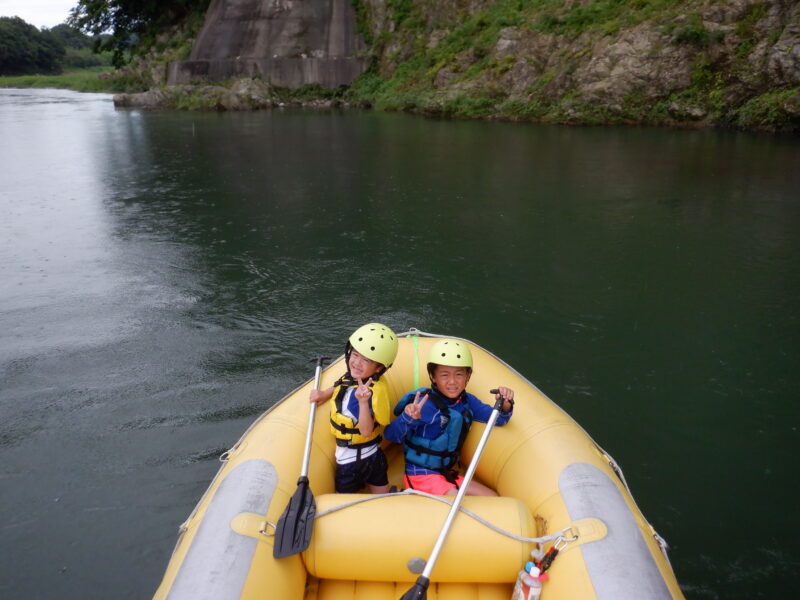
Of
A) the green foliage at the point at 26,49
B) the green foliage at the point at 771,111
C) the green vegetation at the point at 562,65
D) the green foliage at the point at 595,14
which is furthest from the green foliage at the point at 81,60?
the green foliage at the point at 771,111

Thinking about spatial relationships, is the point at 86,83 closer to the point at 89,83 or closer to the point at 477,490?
the point at 89,83

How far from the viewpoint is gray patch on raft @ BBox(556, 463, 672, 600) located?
215 cm

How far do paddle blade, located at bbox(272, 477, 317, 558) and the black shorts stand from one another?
47 cm

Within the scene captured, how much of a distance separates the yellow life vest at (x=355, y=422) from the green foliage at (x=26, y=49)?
77.8m

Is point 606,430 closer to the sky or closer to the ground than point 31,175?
closer to the ground

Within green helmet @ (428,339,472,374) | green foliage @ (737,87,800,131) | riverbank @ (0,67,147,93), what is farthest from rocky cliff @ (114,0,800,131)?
green helmet @ (428,339,472,374)

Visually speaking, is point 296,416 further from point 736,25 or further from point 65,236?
point 736,25

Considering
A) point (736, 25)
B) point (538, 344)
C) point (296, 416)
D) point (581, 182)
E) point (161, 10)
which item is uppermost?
point (161, 10)

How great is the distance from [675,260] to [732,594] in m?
5.34

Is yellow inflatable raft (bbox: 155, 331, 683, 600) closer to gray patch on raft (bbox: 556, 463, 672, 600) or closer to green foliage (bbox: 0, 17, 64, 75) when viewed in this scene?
gray patch on raft (bbox: 556, 463, 672, 600)

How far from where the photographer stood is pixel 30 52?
65.6 metres

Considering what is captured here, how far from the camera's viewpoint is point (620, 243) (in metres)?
8.27

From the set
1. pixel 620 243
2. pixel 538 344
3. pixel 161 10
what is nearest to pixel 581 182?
pixel 620 243

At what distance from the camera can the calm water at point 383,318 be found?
367cm
